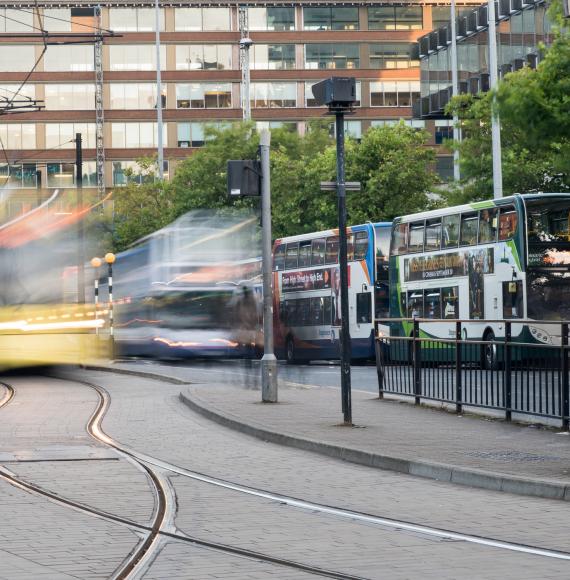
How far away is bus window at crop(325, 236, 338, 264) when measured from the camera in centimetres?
4159

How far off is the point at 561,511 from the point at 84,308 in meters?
21.6

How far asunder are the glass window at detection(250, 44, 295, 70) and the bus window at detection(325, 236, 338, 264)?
57720mm

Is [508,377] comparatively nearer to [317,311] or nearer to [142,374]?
[142,374]

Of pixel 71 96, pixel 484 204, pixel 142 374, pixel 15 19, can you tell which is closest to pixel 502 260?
pixel 484 204

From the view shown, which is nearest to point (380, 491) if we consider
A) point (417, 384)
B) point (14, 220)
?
point (417, 384)

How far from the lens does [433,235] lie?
36.7 meters

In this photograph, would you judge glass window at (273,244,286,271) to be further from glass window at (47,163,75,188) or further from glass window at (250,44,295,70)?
glass window at (250,44,295,70)

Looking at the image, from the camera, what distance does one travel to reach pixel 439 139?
3728 inches

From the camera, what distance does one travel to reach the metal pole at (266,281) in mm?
20219

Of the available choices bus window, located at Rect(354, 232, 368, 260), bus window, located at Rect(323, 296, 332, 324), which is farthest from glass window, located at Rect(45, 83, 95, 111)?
bus window, located at Rect(354, 232, 368, 260)

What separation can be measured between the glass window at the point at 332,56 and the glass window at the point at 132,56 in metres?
10.2

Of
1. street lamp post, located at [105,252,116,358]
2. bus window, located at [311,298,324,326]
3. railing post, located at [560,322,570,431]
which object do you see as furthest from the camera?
street lamp post, located at [105,252,116,358]

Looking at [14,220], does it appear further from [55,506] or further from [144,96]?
[144,96]

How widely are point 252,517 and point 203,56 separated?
89363 mm
